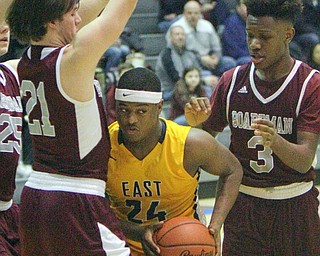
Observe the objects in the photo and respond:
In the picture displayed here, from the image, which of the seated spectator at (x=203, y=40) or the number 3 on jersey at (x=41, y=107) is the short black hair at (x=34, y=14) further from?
the seated spectator at (x=203, y=40)

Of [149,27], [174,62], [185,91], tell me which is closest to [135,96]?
[185,91]

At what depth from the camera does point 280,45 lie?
4.51 meters

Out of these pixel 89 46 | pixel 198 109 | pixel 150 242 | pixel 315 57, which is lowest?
pixel 315 57

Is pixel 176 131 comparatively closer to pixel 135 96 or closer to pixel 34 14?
pixel 135 96

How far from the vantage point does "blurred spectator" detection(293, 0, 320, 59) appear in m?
11.2

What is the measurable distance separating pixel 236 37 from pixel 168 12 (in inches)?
46.6

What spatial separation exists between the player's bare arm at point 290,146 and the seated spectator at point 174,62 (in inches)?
233

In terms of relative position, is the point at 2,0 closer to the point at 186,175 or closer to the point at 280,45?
the point at 186,175

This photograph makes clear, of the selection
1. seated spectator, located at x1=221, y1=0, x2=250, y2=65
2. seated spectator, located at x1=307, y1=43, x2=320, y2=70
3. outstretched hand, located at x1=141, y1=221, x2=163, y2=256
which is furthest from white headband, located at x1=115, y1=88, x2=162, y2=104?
seated spectator, located at x1=307, y1=43, x2=320, y2=70

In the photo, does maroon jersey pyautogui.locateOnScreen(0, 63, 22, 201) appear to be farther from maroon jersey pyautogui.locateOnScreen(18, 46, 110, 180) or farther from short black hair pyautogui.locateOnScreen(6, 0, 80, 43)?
short black hair pyautogui.locateOnScreen(6, 0, 80, 43)

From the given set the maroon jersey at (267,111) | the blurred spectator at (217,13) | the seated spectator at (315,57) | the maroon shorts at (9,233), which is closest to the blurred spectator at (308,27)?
the seated spectator at (315,57)

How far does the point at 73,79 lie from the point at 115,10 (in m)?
0.34

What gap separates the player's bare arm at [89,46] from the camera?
354 centimetres

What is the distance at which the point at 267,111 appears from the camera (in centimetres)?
461
